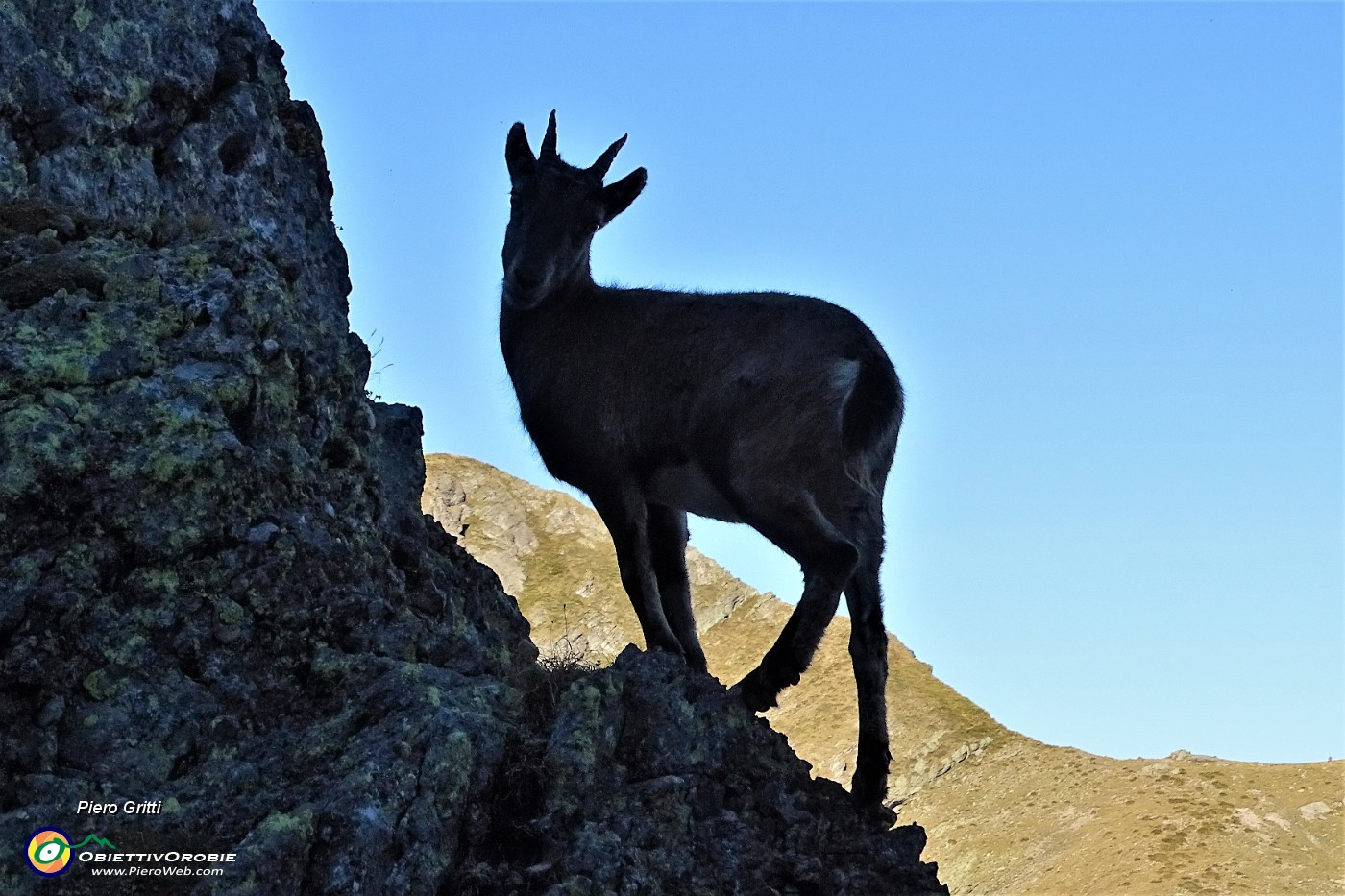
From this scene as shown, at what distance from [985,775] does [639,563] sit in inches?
2162

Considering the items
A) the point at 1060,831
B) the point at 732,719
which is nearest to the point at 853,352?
the point at 732,719

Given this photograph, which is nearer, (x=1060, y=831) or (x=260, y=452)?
(x=260, y=452)

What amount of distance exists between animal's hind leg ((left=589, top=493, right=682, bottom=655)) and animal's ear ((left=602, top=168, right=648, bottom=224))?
3421mm

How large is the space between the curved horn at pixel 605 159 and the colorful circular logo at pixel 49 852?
8398 millimetres

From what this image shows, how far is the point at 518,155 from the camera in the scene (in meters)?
14.3

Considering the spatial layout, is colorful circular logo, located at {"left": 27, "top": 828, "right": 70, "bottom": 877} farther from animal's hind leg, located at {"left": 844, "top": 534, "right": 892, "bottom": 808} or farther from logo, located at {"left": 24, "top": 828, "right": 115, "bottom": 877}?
animal's hind leg, located at {"left": 844, "top": 534, "right": 892, "bottom": 808}

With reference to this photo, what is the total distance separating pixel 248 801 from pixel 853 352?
5.88 metres

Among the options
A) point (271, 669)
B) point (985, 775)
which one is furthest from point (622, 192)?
point (985, 775)

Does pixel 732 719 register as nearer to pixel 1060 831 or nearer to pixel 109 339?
pixel 109 339

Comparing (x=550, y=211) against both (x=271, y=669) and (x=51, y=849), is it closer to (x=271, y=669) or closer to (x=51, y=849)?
(x=271, y=669)

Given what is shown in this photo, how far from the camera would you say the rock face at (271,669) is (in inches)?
330

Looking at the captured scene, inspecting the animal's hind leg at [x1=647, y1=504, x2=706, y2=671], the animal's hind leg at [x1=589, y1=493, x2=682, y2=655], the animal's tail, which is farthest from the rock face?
the animal's tail

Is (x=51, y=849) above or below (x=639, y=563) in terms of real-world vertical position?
below

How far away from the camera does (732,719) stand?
33.2 feet
